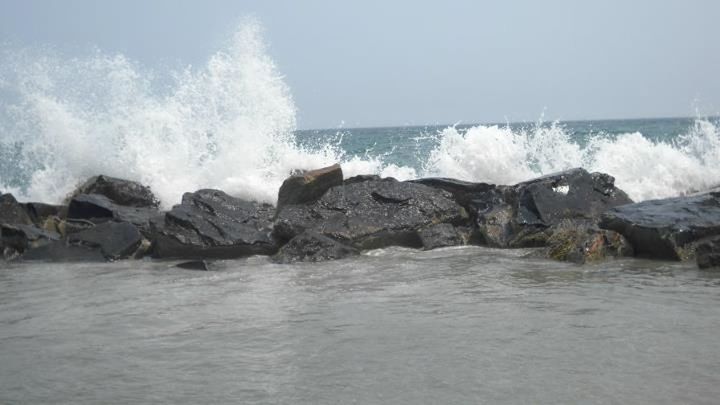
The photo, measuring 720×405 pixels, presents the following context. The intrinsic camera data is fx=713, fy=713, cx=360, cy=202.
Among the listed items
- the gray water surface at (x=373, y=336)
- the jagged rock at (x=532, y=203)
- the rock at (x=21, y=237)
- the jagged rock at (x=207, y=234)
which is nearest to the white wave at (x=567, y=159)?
the jagged rock at (x=532, y=203)

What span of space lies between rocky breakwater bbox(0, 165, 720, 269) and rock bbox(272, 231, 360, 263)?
1 cm

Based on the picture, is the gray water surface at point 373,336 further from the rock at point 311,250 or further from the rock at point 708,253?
the rock at point 311,250

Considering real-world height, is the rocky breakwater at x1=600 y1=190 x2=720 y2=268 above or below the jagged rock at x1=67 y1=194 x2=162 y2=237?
below

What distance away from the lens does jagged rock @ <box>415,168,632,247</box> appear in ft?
29.1

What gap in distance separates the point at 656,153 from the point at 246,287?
10217 millimetres

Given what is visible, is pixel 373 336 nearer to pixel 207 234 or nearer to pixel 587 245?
pixel 587 245

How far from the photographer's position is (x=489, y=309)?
5117 millimetres

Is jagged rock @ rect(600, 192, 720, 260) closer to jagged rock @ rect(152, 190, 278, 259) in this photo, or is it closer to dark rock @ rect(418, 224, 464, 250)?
dark rock @ rect(418, 224, 464, 250)

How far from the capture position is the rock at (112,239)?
28.9 ft

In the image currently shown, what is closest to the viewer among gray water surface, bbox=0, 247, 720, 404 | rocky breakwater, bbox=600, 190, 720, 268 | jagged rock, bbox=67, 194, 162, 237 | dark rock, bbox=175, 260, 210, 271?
gray water surface, bbox=0, 247, 720, 404

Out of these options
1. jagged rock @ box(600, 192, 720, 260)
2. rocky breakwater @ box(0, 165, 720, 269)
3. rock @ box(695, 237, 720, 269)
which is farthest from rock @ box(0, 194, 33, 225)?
rock @ box(695, 237, 720, 269)

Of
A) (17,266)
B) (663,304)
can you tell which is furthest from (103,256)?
(663,304)

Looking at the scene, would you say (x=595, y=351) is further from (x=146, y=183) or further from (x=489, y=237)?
(x=146, y=183)

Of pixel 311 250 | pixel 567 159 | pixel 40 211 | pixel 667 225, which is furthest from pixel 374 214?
pixel 567 159
